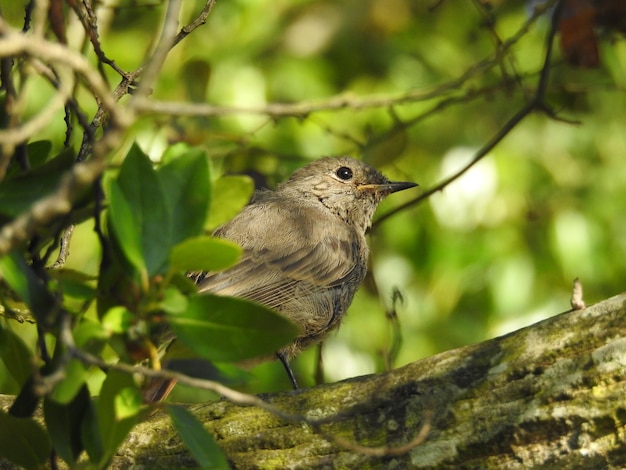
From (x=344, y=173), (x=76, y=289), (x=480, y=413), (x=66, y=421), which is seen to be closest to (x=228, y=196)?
(x=76, y=289)

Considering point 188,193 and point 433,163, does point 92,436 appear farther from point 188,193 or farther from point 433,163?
point 433,163

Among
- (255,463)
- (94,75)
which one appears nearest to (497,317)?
(255,463)

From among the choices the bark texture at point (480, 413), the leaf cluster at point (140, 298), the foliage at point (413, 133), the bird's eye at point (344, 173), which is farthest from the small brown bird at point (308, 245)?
the leaf cluster at point (140, 298)

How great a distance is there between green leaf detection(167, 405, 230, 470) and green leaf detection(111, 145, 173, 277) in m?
0.32

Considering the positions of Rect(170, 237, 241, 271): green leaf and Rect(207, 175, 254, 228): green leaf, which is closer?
Rect(170, 237, 241, 271): green leaf

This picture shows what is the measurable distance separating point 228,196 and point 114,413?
57 cm

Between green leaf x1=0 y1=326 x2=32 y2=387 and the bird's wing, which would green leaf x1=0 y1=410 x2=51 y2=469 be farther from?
the bird's wing

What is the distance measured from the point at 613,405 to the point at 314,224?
3808 millimetres

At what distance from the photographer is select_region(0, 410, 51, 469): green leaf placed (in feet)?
7.29

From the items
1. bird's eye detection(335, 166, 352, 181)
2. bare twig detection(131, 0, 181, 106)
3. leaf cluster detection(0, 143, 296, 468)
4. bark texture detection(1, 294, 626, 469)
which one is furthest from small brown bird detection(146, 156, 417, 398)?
bare twig detection(131, 0, 181, 106)

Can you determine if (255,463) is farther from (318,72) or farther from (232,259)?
(318,72)

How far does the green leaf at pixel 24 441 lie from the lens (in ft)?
7.29

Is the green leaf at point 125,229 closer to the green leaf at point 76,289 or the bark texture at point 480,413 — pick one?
the green leaf at point 76,289

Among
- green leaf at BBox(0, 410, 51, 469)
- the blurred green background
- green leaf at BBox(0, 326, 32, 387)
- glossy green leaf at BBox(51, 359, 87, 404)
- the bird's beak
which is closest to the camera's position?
glossy green leaf at BBox(51, 359, 87, 404)
